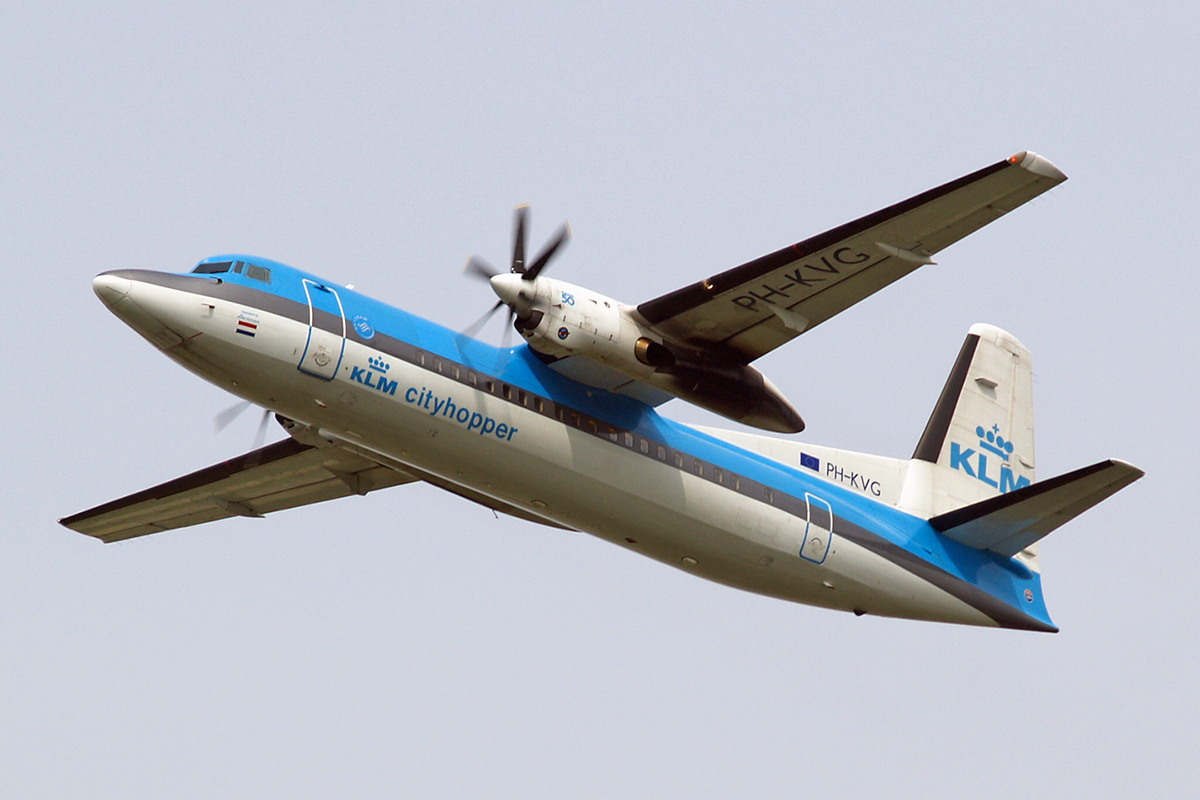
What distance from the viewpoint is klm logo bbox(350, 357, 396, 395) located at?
727 inches

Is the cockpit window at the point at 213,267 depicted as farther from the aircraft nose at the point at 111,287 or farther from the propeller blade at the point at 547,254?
the propeller blade at the point at 547,254

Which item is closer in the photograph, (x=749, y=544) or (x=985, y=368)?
(x=749, y=544)

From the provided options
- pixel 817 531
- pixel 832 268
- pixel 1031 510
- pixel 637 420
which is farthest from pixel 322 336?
pixel 1031 510

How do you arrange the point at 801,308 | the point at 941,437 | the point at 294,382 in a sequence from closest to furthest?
1. the point at 294,382
2. the point at 801,308
3. the point at 941,437

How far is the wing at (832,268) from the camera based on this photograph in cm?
1742

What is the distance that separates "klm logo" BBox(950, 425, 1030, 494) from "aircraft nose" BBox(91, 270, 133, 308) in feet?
47.7

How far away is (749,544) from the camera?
21.1 metres

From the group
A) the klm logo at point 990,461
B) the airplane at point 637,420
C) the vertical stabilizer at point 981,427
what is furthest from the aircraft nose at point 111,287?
the klm logo at point 990,461

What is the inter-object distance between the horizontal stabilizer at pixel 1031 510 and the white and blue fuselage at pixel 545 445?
324 mm

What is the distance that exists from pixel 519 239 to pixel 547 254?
0.63m

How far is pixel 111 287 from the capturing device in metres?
17.6

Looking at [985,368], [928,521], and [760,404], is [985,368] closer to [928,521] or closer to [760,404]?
[928,521]

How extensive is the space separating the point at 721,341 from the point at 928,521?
576cm

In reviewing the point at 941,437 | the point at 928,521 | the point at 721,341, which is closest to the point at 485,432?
the point at 721,341
